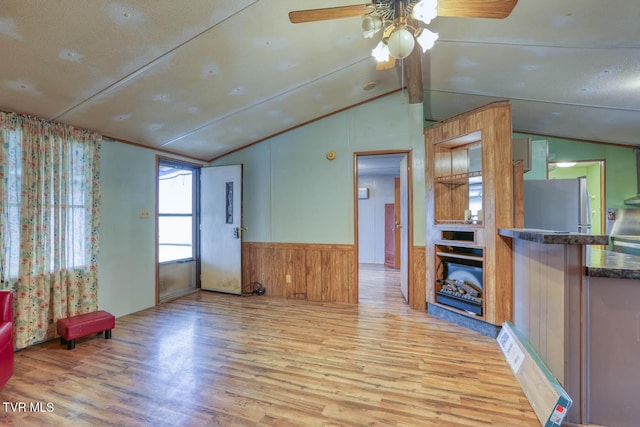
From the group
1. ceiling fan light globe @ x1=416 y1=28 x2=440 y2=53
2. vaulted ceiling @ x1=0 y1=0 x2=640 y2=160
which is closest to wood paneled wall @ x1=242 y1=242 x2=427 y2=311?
vaulted ceiling @ x1=0 y1=0 x2=640 y2=160

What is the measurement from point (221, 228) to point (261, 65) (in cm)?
275

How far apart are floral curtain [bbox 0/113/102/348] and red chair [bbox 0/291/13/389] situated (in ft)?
1.68

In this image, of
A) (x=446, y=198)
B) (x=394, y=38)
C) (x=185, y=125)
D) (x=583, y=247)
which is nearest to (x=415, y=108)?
(x=446, y=198)

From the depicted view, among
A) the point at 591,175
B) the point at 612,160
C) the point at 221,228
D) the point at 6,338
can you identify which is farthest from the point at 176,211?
the point at 591,175

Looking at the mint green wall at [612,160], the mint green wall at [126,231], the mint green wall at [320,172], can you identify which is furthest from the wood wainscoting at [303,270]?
the mint green wall at [612,160]

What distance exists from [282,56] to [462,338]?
3.31 meters

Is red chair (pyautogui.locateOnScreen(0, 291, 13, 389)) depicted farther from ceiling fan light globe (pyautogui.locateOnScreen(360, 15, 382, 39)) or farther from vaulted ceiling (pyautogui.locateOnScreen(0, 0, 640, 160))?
ceiling fan light globe (pyautogui.locateOnScreen(360, 15, 382, 39))

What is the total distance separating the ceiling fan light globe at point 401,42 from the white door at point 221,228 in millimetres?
3242

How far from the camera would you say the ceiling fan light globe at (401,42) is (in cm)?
170

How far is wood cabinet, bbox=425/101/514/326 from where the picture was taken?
2.82m

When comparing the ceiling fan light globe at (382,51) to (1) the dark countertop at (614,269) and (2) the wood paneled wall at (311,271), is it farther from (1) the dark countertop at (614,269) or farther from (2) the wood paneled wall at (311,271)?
(2) the wood paneled wall at (311,271)

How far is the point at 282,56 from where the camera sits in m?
2.67

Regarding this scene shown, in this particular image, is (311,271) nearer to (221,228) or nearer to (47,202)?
(221,228)

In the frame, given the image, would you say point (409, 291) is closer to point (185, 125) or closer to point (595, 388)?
point (595, 388)
